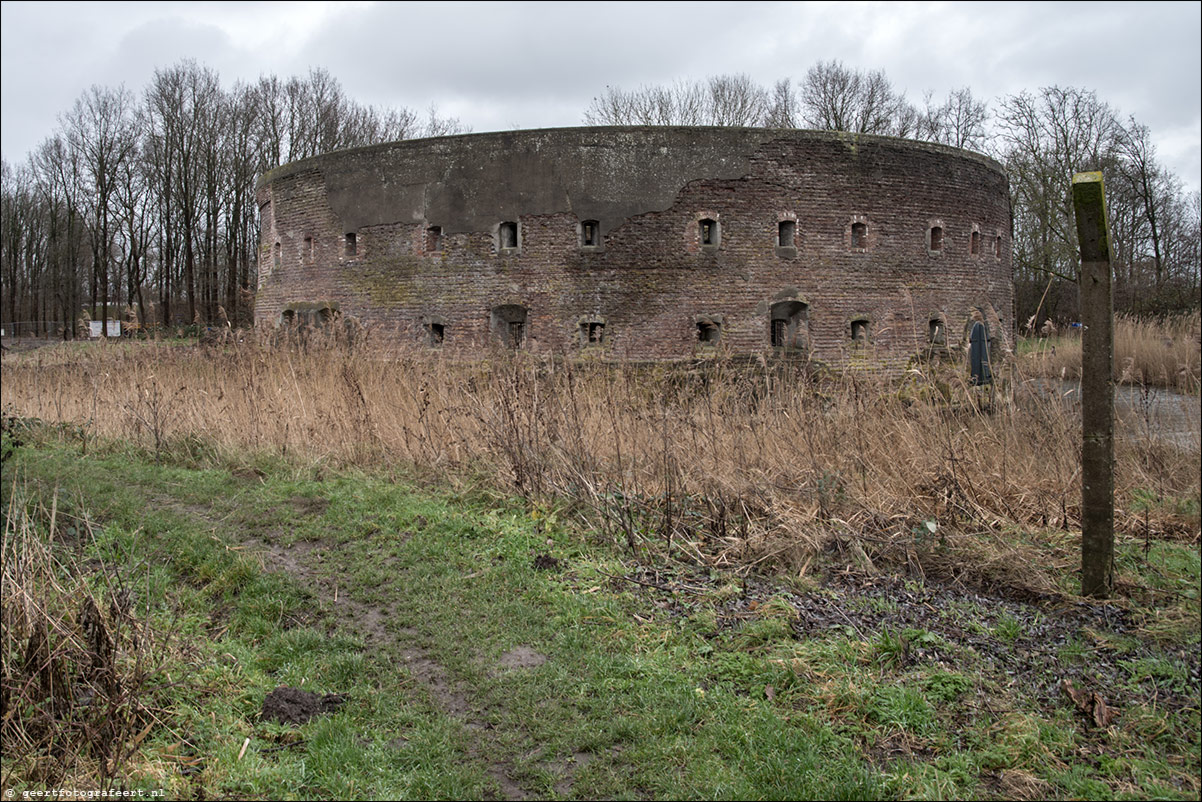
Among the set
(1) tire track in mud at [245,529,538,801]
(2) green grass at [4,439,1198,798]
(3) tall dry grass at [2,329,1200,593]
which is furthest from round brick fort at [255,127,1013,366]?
(2) green grass at [4,439,1198,798]

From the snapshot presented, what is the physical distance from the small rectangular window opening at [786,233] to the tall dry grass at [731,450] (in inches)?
400

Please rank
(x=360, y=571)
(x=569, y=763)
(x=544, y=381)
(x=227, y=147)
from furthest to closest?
(x=227, y=147)
(x=544, y=381)
(x=360, y=571)
(x=569, y=763)

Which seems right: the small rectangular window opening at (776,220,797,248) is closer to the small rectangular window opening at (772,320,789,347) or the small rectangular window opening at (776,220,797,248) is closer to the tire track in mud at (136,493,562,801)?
the small rectangular window opening at (772,320,789,347)

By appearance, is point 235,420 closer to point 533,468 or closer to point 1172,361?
point 533,468

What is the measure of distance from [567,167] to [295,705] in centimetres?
1573

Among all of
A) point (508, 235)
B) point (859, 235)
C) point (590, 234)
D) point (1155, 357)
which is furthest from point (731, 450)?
point (859, 235)

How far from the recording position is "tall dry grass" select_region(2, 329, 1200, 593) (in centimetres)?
503

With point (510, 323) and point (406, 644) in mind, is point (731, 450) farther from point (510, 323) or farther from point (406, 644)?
point (510, 323)

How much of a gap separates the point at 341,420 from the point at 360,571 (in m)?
3.45

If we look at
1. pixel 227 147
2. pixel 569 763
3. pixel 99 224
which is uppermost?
pixel 227 147

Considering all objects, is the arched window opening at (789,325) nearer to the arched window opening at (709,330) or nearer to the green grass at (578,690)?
the arched window opening at (709,330)

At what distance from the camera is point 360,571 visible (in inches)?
200

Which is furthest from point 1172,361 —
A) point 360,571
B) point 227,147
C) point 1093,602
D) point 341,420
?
point 227,147

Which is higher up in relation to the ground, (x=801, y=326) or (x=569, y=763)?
(x=801, y=326)
